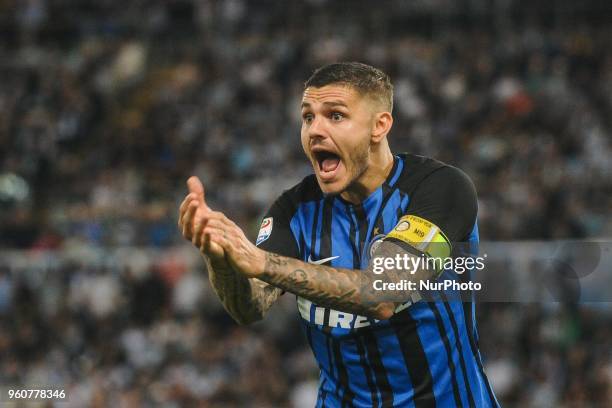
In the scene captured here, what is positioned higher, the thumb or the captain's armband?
the thumb

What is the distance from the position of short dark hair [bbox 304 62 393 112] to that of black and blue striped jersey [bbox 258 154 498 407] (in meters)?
0.43

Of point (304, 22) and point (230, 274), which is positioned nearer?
point (230, 274)

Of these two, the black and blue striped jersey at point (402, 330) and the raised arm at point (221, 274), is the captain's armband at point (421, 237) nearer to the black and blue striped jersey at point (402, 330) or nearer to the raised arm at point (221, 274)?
the black and blue striped jersey at point (402, 330)

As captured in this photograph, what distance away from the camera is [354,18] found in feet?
56.6

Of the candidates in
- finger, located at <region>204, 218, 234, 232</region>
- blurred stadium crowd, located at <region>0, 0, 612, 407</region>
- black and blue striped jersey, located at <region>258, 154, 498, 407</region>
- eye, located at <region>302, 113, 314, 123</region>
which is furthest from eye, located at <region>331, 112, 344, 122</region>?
blurred stadium crowd, located at <region>0, 0, 612, 407</region>

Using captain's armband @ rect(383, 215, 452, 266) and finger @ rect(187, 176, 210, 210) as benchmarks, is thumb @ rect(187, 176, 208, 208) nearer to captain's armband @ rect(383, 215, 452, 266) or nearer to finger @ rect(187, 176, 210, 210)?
finger @ rect(187, 176, 210, 210)

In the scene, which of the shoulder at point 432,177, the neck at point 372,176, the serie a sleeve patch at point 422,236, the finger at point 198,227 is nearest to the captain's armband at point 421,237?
the serie a sleeve patch at point 422,236

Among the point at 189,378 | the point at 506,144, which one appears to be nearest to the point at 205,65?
the point at 506,144

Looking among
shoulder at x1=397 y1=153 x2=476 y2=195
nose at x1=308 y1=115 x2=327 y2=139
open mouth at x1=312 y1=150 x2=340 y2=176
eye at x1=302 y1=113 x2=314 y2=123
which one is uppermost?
eye at x1=302 y1=113 x2=314 y2=123

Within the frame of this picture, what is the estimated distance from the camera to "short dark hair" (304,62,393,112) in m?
4.59

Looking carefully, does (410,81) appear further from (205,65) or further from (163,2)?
(163,2)

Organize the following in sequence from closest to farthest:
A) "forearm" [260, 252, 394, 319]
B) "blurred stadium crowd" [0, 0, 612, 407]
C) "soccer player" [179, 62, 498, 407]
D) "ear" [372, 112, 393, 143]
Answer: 1. "forearm" [260, 252, 394, 319]
2. "soccer player" [179, 62, 498, 407]
3. "ear" [372, 112, 393, 143]
4. "blurred stadium crowd" [0, 0, 612, 407]

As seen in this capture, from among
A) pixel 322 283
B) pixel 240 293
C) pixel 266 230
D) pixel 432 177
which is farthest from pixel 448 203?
pixel 240 293

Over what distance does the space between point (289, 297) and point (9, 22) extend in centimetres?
1038
